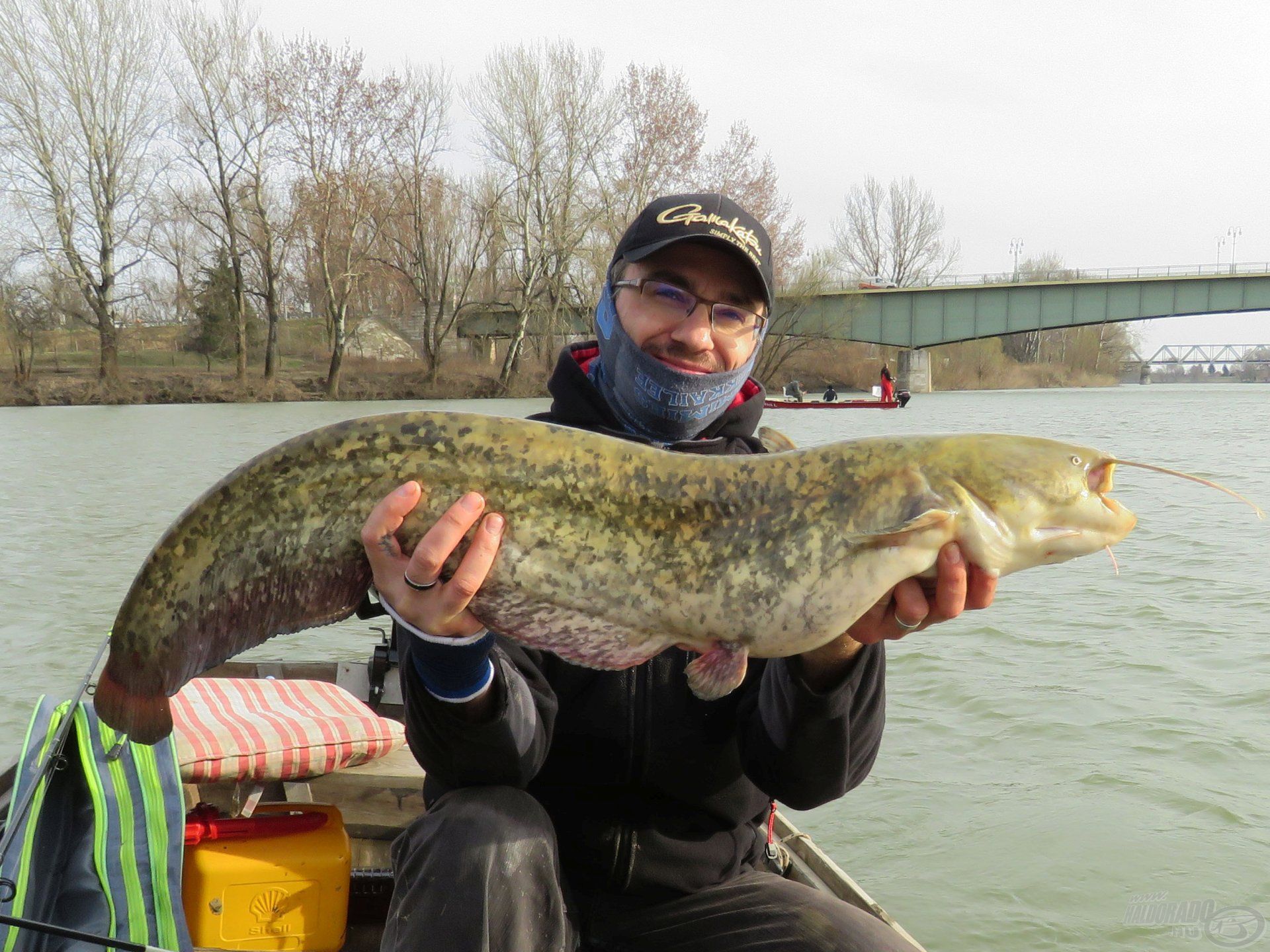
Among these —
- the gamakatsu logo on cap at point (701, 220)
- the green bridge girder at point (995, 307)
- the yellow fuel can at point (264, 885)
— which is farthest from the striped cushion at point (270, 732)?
the green bridge girder at point (995, 307)

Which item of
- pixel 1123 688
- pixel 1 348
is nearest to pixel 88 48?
pixel 1 348

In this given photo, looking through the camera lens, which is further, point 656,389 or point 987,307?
point 987,307

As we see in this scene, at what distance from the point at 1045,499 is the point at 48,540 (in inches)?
514

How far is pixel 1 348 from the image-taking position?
1515 inches

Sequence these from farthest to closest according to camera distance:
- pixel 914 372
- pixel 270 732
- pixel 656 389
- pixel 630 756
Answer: pixel 914 372 → pixel 270 732 → pixel 656 389 → pixel 630 756

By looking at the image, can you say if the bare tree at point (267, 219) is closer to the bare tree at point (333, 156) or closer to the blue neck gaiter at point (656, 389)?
the bare tree at point (333, 156)

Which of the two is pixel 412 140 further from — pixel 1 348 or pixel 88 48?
pixel 1 348

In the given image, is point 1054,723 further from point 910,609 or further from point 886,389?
point 886,389

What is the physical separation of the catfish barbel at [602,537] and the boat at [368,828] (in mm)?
1214

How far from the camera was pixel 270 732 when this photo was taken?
11.5ft

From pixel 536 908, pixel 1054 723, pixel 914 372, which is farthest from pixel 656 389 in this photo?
pixel 914 372

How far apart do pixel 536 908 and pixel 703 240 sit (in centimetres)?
174

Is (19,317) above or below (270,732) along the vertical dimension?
above

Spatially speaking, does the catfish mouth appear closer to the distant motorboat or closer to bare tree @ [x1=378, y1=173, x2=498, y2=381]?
the distant motorboat
